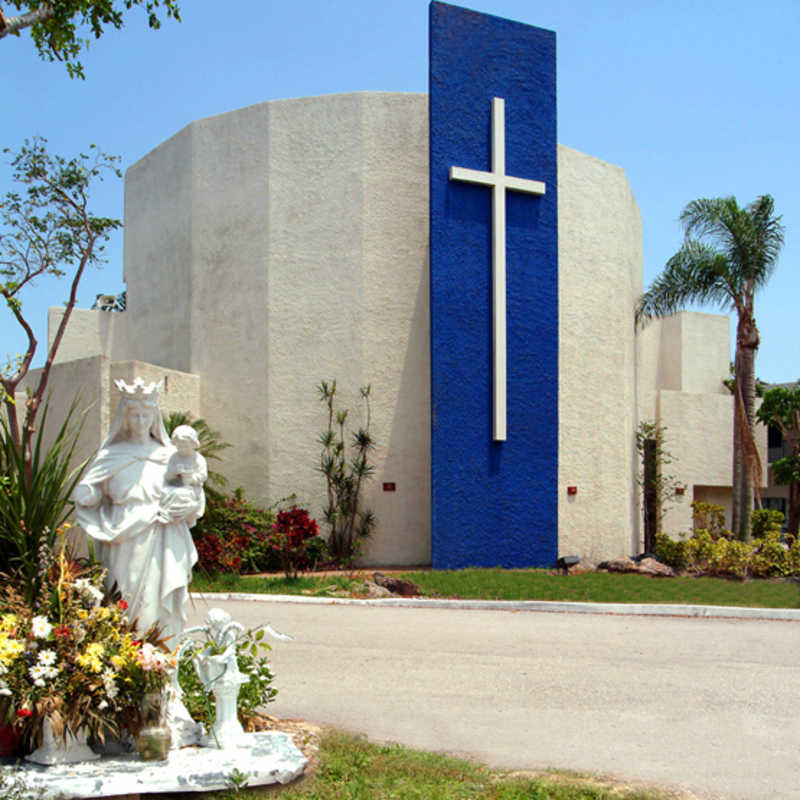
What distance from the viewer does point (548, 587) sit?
14.6 m

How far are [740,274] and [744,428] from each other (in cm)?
345

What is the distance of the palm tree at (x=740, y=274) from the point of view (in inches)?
759

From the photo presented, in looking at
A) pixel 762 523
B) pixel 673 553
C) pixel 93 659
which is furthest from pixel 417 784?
pixel 762 523

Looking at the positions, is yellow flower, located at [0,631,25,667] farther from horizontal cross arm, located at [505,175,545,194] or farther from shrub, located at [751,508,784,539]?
shrub, located at [751,508,784,539]

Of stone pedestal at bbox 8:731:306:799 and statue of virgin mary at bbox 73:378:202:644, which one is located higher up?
statue of virgin mary at bbox 73:378:202:644

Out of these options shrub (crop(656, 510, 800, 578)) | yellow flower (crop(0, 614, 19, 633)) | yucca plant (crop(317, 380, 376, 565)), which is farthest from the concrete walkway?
yucca plant (crop(317, 380, 376, 565))

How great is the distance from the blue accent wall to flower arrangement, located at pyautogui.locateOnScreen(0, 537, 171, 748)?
11.8 meters

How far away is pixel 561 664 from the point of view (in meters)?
8.87

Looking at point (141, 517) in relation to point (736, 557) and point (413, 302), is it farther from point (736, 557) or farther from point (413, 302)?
point (736, 557)

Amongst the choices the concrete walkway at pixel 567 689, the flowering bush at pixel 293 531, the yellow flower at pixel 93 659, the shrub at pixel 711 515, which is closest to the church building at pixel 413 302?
the flowering bush at pixel 293 531

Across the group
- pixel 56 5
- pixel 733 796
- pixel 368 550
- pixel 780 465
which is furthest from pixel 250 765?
pixel 780 465

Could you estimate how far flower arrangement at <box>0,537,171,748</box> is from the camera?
198 inches

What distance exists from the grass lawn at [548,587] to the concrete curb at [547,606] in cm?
45

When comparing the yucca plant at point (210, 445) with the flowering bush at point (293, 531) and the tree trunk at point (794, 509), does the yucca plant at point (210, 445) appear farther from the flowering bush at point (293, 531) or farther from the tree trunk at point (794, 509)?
the tree trunk at point (794, 509)
